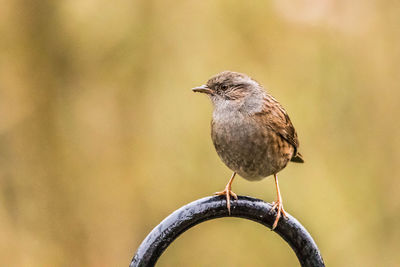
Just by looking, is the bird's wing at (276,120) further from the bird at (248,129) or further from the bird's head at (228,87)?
the bird's head at (228,87)

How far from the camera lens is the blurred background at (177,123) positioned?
18.7 feet

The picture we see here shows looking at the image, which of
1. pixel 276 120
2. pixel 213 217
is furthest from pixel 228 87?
pixel 213 217

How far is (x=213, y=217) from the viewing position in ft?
8.83

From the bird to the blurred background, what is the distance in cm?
178

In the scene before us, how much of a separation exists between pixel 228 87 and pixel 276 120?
362 mm

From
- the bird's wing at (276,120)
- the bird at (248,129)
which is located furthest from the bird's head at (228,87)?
the bird's wing at (276,120)

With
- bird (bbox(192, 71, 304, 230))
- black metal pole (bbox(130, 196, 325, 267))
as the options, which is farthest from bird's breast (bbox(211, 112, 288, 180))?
black metal pole (bbox(130, 196, 325, 267))

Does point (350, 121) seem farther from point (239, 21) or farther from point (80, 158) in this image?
point (80, 158)

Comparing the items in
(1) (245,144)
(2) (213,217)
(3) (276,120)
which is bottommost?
(2) (213,217)

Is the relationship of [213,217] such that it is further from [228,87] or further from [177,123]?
[177,123]

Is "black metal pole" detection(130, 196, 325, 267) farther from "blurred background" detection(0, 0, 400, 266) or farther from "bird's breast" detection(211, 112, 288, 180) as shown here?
"blurred background" detection(0, 0, 400, 266)

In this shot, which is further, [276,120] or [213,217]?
[276,120]

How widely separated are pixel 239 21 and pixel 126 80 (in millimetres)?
1224

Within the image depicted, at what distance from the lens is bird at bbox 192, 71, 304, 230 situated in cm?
368
